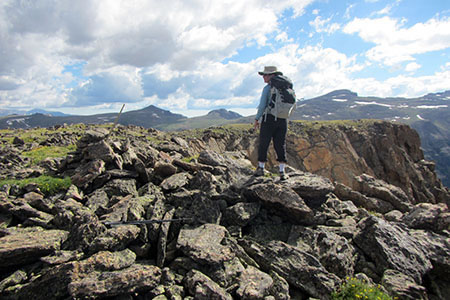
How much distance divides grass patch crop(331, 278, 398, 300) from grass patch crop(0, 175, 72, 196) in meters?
12.7

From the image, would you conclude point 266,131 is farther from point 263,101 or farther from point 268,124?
point 263,101

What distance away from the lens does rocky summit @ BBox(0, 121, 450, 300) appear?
7.57m

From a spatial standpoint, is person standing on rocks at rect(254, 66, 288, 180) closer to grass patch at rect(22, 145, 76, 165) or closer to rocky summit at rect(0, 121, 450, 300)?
rocky summit at rect(0, 121, 450, 300)

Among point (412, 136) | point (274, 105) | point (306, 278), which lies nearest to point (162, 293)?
point (306, 278)

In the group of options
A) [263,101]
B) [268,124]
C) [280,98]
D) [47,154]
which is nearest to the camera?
[280,98]

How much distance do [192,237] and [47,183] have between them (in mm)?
8011

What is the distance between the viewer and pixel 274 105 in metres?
13.3

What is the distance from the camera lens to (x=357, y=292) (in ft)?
27.1

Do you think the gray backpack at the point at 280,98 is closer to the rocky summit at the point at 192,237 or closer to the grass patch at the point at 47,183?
the rocky summit at the point at 192,237

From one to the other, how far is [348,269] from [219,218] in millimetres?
5723

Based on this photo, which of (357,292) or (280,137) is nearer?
(357,292)

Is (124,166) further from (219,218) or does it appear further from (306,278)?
(306,278)

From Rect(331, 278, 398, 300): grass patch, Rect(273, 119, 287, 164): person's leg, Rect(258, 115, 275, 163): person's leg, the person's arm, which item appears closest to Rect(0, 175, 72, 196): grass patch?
Rect(258, 115, 275, 163): person's leg

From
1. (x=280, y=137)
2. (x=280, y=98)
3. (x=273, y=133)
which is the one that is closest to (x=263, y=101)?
(x=280, y=98)
